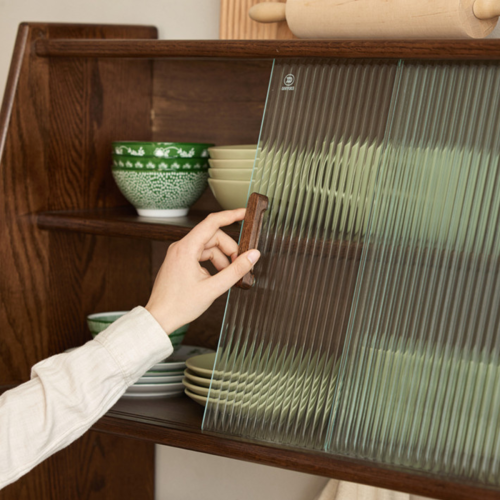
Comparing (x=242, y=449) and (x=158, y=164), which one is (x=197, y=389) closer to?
(x=242, y=449)

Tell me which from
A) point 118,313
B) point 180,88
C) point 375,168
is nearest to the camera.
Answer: point 375,168

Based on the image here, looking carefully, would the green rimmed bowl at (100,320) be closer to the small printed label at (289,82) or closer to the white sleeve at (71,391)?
the white sleeve at (71,391)

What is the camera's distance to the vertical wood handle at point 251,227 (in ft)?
3.01

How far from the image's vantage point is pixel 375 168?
89 cm

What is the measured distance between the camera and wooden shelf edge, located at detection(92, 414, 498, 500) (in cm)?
81

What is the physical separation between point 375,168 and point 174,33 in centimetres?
73

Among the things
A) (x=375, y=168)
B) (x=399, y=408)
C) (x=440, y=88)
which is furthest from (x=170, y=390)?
(x=440, y=88)

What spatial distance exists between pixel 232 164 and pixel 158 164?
0.52ft

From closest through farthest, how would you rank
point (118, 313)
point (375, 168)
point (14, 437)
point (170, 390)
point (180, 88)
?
point (14, 437), point (375, 168), point (170, 390), point (118, 313), point (180, 88)

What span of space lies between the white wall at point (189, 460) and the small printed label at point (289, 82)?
1.62 ft

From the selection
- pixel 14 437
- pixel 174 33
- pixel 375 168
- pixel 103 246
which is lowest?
pixel 14 437

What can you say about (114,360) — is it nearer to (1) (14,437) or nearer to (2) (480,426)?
(1) (14,437)

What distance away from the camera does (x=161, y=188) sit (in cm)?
118

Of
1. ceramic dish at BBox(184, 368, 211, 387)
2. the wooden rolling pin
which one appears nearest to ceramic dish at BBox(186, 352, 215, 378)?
ceramic dish at BBox(184, 368, 211, 387)
